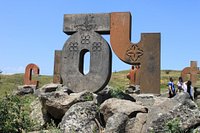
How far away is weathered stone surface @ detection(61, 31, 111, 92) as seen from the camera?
10633 mm

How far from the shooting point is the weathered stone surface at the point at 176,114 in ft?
19.1

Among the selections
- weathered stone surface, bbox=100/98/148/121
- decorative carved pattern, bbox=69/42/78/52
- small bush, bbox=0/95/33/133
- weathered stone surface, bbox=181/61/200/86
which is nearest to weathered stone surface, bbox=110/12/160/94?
decorative carved pattern, bbox=69/42/78/52

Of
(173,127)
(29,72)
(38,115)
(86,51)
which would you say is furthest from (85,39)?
(29,72)

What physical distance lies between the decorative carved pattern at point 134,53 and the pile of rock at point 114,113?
1800 mm

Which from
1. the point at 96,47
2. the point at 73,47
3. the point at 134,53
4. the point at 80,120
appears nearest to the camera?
the point at 80,120

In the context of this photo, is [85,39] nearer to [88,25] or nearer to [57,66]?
[88,25]

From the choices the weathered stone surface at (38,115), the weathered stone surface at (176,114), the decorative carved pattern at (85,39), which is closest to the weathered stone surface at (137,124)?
the weathered stone surface at (176,114)

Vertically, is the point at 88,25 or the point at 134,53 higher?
the point at 88,25

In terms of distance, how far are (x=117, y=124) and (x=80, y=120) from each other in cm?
112

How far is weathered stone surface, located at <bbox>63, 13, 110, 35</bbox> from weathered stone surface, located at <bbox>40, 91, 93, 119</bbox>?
3281 millimetres

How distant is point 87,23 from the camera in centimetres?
1154

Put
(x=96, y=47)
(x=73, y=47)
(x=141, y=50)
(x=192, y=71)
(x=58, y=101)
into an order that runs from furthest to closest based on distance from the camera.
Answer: (x=192, y=71) < (x=73, y=47) < (x=141, y=50) < (x=96, y=47) < (x=58, y=101)

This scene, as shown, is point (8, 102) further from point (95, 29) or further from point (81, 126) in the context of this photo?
point (95, 29)

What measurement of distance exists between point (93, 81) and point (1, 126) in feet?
13.9
